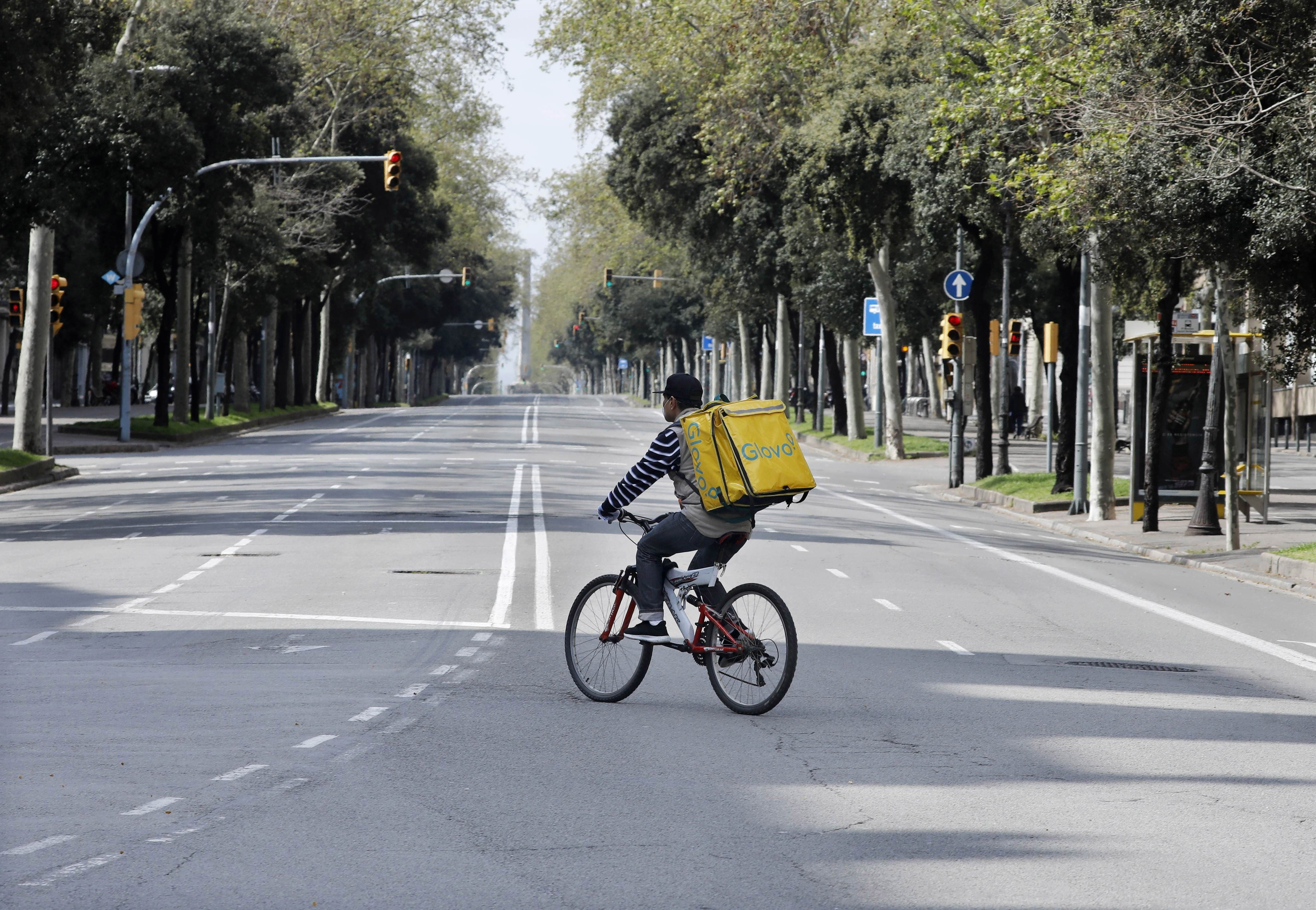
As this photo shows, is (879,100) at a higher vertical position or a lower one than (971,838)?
higher

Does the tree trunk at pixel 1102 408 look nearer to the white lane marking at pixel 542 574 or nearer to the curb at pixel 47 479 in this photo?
the white lane marking at pixel 542 574

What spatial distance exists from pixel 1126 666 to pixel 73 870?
786 centimetres

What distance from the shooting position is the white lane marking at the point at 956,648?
11922 mm

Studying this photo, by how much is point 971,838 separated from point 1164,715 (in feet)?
11.5

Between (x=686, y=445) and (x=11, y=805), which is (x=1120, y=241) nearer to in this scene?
(x=686, y=445)

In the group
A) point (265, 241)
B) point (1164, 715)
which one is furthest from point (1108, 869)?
point (265, 241)

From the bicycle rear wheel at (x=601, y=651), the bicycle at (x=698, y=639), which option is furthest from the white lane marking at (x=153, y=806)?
the bicycle rear wheel at (x=601, y=651)

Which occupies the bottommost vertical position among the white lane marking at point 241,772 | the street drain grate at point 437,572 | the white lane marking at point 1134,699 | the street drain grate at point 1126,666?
the street drain grate at point 1126,666

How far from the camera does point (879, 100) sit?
34.3 m

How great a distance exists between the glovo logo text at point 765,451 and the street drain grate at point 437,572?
26.8 ft

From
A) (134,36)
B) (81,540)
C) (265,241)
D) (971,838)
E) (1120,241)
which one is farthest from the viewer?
(265,241)

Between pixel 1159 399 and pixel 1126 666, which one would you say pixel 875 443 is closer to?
pixel 1159 399

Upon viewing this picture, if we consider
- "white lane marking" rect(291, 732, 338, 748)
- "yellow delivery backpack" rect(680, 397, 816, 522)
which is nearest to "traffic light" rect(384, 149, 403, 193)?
"yellow delivery backpack" rect(680, 397, 816, 522)

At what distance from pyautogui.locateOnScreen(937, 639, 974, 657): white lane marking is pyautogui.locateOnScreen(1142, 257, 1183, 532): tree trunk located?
469 inches
